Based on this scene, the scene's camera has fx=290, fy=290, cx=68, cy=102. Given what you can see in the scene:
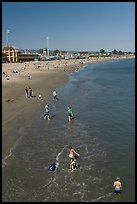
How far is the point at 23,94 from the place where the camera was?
126 feet

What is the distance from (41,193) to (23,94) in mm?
25993

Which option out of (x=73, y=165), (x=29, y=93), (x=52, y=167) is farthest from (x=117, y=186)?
(x=29, y=93)

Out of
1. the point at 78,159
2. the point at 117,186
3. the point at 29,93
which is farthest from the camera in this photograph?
the point at 29,93

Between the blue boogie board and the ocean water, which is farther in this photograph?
the blue boogie board

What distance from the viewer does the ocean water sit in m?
13.5

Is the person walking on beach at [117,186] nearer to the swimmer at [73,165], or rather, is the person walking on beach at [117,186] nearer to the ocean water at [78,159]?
the ocean water at [78,159]

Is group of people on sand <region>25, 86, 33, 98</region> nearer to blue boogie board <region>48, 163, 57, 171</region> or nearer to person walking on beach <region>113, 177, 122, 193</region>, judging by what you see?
→ blue boogie board <region>48, 163, 57, 171</region>

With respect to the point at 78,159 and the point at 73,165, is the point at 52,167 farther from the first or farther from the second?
the point at 78,159

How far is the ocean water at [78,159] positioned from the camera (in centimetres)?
1346

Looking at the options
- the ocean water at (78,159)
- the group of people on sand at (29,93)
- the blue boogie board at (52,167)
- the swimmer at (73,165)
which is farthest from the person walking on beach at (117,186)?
the group of people on sand at (29,93)

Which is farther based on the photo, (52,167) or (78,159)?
(78,159)

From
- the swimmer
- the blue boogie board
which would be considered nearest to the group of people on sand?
the blue boogie board

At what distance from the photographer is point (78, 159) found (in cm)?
1708

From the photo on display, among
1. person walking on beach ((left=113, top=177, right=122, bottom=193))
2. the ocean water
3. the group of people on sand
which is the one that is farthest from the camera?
the group of people on sand
